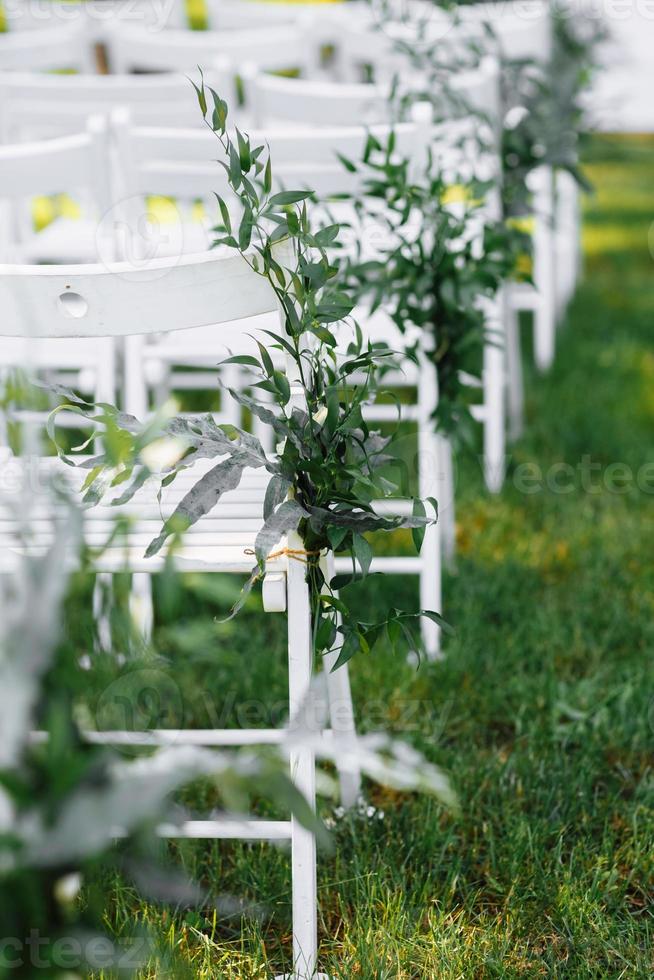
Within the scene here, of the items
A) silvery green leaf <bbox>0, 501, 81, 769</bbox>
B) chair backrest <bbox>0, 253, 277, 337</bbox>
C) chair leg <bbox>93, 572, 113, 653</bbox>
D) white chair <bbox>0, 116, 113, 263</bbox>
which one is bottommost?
chair leg <bbox>93, 572, 113, 653</bbox>

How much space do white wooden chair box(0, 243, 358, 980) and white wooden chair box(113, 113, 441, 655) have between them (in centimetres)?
64

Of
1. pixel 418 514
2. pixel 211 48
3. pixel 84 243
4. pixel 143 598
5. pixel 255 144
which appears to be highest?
pixel 211 48

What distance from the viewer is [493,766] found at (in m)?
1.93

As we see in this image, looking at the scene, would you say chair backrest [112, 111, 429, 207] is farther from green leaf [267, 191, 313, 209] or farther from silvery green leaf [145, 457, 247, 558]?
silvery green leaf [145, 457, 247, 558]

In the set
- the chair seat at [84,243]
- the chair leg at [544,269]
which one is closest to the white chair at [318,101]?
the chair seat at [84,243]

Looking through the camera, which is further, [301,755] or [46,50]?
[46,50]

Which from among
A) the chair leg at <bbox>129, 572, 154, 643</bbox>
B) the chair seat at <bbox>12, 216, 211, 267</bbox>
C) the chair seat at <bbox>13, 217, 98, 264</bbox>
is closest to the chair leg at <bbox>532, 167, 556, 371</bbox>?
the chair seat at <bbox>12, 216, 211, 267</bbox>

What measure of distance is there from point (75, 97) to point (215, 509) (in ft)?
5.79

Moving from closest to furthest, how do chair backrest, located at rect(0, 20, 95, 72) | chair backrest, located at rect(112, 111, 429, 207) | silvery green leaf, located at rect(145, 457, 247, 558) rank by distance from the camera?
silvery green leaf, located at rect(145, 457, 247, 558), chair backrest, located at rect(112, 111, 429, 207), chair backrest, located at rect(0, 20, 95, 72)

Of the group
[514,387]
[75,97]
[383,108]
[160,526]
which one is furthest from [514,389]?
[160,526]

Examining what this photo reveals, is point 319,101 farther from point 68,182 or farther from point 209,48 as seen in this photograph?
point 209,48

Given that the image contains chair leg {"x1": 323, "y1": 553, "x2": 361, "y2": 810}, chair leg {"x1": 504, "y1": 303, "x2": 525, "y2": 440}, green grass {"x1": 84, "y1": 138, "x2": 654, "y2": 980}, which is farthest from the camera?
chair leg {"x1": 504, "y1": 303, "x2": 525, "y2": 440}

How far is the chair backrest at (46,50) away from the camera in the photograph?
3.97 meters

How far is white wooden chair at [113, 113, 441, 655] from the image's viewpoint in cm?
212
